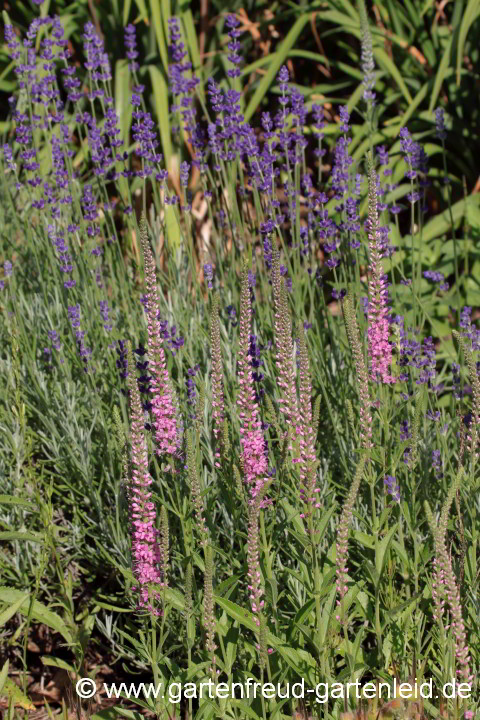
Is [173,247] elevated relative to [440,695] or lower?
elevated

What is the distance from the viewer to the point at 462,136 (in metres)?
5.07

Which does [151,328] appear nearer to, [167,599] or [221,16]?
[167,599]

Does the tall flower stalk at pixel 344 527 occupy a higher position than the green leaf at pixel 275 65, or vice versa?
the green leaf at pixel 275 65

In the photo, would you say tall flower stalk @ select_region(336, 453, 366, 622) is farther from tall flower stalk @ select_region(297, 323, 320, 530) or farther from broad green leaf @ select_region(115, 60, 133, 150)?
broad green leaf @ select_region(115, 60, 133, 150)

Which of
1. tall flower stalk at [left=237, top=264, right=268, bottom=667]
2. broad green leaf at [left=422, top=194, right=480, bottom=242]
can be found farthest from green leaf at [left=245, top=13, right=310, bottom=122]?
tall flower stalk at [left=237, top=264, right=268, bottom=667]

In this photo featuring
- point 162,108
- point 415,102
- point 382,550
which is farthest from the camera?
point 162,108

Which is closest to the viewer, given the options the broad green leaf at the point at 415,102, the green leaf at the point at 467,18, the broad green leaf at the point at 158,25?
the green leaf at the point at 467,18

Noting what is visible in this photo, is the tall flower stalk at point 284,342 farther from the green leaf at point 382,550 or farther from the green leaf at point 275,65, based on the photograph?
the green leaf at point 275,65

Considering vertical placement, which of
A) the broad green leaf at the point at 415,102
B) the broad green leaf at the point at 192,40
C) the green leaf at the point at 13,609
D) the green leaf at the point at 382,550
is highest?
the broad green leaf at the point at 192,40

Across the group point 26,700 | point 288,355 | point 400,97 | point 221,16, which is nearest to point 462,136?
point 400,97

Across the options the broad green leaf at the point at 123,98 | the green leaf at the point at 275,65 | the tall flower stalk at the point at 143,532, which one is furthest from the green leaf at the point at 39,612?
the broad green leaf at the point at 123,98

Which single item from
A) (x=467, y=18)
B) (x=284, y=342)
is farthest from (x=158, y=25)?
(x=284, y=342)

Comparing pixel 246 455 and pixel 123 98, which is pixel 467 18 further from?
pixel 246 455

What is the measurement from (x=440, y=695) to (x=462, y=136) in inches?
138
